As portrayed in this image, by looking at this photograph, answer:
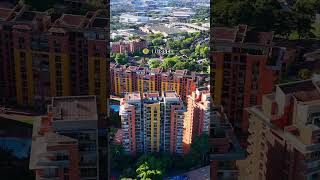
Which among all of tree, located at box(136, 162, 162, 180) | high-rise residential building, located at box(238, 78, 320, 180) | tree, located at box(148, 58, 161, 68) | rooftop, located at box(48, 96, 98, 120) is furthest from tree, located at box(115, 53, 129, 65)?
high-rise residential building, located at box(238, 78, 320, 180)

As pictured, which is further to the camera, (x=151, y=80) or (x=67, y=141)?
(x=151, y=80)

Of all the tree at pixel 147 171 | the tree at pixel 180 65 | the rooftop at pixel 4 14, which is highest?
the rooftop at pixel 4 14

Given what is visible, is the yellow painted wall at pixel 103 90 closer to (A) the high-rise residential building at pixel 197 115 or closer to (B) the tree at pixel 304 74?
(A) the high-rise residential building at pixel 197 115

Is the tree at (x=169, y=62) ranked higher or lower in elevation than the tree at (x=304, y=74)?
higher

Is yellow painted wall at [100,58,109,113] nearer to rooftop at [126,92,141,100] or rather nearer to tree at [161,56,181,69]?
rooftop at [126,92,141,100]

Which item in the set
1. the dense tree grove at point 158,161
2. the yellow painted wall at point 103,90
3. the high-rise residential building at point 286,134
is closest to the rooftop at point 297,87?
the high-rise residential building at point 286,134

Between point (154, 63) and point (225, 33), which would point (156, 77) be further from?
point (225, 33)

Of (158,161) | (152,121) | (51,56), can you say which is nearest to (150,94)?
(152,121)
